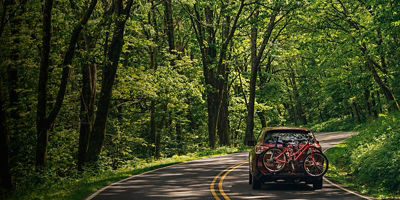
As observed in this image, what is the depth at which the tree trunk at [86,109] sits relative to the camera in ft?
75.3

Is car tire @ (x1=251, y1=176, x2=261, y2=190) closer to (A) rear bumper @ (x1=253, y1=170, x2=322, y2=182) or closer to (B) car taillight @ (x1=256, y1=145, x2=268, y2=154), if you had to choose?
(A) rear bumper @ (x1=253, y1=170, x2=322, y2=182)

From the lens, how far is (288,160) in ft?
42.5

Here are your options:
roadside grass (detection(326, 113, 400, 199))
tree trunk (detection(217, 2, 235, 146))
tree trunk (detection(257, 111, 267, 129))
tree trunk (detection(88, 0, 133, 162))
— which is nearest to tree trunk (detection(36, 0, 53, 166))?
tree trunk (detection(88, 0, 133, 162))

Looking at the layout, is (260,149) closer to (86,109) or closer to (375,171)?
(375,171)

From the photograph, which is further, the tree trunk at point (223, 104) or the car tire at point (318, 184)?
the tree trunk at point (223, 104)

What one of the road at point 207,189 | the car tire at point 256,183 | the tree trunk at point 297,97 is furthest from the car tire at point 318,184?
the tree trunk at point 297,97

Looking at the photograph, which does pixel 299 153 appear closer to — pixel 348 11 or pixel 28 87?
pixel 28 87

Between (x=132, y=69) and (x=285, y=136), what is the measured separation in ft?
52.4

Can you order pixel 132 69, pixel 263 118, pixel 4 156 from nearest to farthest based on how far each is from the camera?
pixel 4 156 < pixel 132 69 < pixel 263 118

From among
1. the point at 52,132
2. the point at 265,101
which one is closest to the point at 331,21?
the point at 265,101

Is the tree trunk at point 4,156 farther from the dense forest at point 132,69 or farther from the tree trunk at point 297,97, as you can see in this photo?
the tree trunk at point 297,97

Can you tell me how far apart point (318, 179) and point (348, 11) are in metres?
24.3

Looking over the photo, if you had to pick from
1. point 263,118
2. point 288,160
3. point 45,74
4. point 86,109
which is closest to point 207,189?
point 288,160

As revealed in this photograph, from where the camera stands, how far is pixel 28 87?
71.0ft
